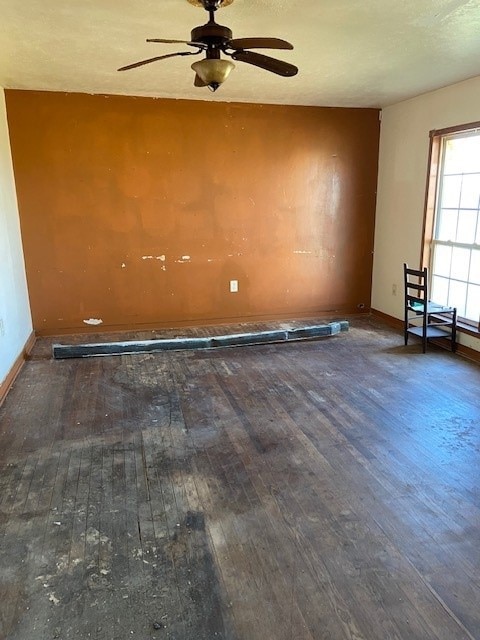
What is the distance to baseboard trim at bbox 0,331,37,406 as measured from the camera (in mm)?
3412

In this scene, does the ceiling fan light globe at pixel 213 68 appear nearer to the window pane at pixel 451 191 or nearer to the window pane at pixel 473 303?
the window pane at pixel 451 191

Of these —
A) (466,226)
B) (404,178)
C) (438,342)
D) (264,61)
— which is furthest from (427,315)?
(264,61)

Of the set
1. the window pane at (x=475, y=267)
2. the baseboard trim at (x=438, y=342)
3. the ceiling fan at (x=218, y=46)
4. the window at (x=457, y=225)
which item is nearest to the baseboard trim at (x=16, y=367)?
the ceiling fan at (x=218, y=46)

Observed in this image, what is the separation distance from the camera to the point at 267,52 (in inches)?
128

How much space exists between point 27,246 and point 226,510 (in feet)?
12.0

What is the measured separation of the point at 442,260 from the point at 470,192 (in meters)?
0.72

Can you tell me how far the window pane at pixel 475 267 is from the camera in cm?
414

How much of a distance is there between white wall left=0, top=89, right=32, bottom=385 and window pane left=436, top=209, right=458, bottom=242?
4.09m

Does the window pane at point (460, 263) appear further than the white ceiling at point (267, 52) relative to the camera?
Yes

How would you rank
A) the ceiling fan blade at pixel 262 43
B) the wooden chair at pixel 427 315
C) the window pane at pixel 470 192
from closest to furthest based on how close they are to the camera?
1. the ceiling fan blade at pixel 262 43
2. the window pane at pixel 470 192
3. the wooden chair at pixel 427 315

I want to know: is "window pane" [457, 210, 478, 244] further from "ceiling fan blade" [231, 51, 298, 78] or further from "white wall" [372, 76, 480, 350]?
"ceiling fan blade" [231, 51, 298, 78]

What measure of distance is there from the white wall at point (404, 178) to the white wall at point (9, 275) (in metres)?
3.96

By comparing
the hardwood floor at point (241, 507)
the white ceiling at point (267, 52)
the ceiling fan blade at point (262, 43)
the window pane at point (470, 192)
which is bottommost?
the hardwood floor at point (241, 507)

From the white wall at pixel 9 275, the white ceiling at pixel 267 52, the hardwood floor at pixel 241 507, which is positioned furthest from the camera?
the white wall at pixel 9 275
